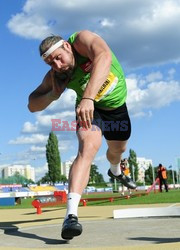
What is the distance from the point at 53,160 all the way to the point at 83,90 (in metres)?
87.8

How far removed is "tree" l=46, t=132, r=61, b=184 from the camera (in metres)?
90.4

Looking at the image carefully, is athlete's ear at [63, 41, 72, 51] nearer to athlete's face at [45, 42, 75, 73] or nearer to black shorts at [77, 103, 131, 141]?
athlete's face at [45, 42, 75, 73]

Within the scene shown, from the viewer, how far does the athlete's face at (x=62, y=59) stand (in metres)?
3.90

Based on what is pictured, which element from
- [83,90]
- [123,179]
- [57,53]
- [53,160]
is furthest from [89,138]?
[53,160]

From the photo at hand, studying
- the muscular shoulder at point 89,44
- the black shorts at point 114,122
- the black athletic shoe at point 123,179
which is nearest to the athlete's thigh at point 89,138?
the black shorts at point 114,122

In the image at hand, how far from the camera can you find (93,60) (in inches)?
153

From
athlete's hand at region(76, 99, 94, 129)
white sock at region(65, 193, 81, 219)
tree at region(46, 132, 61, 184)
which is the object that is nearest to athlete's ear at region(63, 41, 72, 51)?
athlete's hand at region(76, 99, 94, 129)

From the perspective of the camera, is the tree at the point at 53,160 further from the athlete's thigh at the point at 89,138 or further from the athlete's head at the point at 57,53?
the athlete's head at the point at 57,53

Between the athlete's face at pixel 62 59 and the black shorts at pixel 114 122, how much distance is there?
27.9 inches

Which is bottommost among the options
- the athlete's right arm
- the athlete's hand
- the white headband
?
the athlete's hand

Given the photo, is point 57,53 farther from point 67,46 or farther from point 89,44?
point 89,44

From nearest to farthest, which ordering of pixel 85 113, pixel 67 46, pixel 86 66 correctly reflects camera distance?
pixel 85 113, pixel 67 46, pixel 86 66

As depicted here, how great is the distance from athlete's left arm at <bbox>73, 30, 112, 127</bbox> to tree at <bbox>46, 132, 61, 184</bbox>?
3428 inches

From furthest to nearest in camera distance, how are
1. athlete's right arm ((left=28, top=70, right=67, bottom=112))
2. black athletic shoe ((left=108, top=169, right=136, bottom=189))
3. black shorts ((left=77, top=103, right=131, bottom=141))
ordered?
1. black athletic shoe ((left=108, top=169, right=136, bottom=189))
2. black shorts ((left=77, top=103, right=131, bottom=141))
3. athlete's right arm ((left=28, top=70, right=67, bottom=112))
